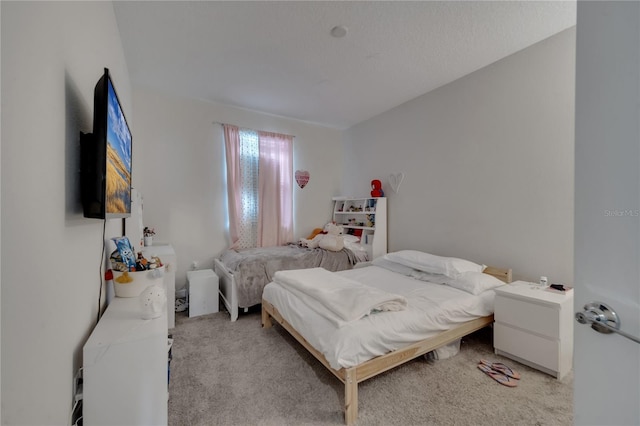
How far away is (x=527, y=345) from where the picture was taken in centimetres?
195

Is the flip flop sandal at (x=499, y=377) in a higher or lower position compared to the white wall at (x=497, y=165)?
lower

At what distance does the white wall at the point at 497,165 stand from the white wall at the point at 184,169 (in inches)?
94.4

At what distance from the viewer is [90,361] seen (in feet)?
3.21

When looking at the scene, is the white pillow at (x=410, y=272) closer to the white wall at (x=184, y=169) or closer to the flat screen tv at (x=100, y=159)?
the white wall at (x=184, y=169)

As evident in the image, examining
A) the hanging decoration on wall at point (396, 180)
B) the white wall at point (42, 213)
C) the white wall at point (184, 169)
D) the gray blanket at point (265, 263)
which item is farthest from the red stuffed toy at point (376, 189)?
the white wall at point (42, 213)

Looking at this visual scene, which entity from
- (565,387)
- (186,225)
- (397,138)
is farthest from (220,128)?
(565,387)

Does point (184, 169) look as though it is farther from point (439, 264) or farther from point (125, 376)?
point (439, 264)

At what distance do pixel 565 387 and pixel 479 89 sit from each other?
2.68m

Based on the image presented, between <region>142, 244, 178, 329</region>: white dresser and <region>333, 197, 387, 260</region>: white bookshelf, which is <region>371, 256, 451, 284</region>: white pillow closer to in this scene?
<region>333, 197, 387, 260</region>: white bookshelf

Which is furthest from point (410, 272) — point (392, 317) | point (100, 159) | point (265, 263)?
point (100, 159)

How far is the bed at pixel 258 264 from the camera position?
2863 mm

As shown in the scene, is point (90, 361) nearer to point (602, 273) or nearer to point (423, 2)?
point (602, 273)

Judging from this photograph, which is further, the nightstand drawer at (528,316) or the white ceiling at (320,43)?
the white ceiling at (320,43)

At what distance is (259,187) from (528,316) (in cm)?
339
